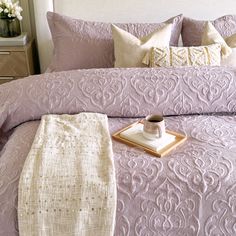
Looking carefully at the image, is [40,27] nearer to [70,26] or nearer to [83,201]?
[70,26]

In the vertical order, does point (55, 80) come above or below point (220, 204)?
above

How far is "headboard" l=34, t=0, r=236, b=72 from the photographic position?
2.48 m

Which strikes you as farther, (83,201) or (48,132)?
(48,132)

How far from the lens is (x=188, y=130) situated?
1.53 metres

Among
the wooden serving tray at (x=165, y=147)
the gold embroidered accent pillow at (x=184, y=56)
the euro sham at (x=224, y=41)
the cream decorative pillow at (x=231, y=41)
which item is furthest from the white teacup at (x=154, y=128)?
the cream decorative pillow at (x=231, y=41)

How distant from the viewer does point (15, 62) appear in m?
2.41

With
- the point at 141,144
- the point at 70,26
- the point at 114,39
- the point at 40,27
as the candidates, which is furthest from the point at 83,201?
the point at 40,27

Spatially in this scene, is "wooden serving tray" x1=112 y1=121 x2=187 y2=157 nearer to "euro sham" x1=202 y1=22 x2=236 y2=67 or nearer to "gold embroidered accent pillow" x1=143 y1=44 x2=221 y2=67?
"gold embroidered accent pillow" x1=143 y1=44 x2=221 y2=67


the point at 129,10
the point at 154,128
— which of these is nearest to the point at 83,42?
the point at 129,10

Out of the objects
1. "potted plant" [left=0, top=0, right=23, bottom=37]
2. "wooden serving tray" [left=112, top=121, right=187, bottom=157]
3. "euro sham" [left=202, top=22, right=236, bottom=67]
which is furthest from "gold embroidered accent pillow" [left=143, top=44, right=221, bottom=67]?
"potted plant" [left=0, top=0, right=23, bottom=37]

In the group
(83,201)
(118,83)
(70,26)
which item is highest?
(70,26)

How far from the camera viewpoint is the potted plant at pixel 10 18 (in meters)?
2.33

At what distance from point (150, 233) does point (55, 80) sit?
0.85 meters

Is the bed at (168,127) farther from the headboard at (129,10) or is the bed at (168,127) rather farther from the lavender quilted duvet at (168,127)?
the headboard at (129,10)
